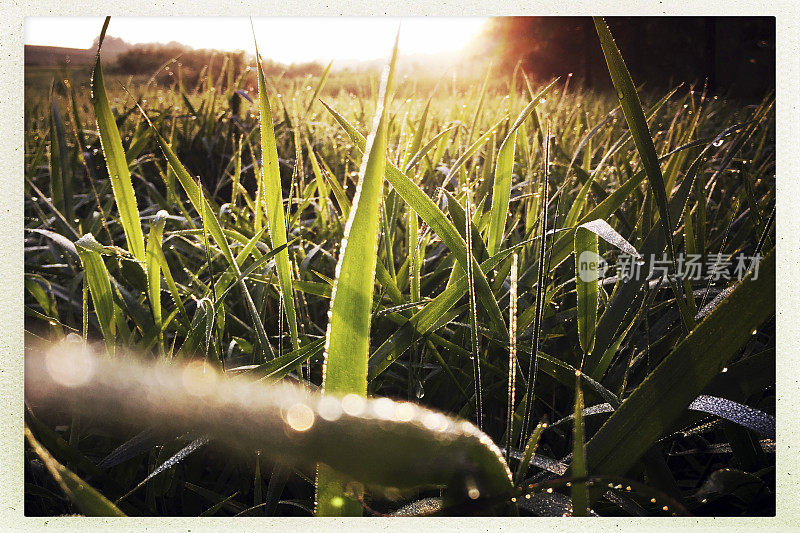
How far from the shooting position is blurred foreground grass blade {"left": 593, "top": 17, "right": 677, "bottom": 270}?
1.37 ft

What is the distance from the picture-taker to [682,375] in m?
0.36

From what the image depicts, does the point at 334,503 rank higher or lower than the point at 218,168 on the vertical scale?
lower

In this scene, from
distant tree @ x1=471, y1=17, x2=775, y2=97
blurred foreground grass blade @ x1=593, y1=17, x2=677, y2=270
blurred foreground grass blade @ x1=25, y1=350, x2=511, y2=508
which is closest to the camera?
blurred foreground grass blade @ x1=25, y1=350, x2=511, y2=508

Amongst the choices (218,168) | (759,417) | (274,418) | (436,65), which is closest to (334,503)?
(274,418)

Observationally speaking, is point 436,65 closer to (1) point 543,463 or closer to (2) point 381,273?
(2) point 381,273

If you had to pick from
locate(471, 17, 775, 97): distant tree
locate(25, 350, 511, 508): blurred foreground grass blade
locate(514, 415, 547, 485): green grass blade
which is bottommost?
locate(514, 415, 547, 485): green grass blade

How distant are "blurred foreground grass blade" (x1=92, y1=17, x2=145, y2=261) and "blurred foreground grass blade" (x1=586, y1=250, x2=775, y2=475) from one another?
45 centimetres

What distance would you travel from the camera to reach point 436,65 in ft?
2.55

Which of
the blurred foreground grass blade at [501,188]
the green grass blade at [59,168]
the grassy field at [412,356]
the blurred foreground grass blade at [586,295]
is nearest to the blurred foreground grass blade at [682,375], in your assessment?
the grassy field at [412,356]

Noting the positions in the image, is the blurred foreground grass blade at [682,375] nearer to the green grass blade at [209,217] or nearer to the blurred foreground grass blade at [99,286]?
the green grass blade at [209,217]

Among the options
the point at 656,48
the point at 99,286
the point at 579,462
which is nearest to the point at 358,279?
the point at 579,462

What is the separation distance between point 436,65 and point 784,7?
45 cm

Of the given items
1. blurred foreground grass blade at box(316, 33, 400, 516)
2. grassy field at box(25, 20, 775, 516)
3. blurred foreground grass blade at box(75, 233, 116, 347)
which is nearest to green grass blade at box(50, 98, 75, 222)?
grassy field at box(25, 20, 775, 516)

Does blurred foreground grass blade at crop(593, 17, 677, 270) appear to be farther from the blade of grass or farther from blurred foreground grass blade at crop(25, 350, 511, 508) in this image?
the blade of grass
